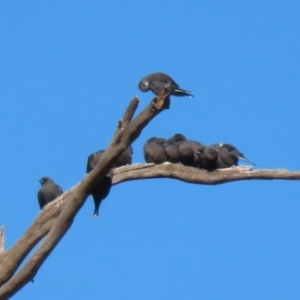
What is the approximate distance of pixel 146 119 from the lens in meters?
9.24

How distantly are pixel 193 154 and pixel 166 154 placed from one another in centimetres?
71

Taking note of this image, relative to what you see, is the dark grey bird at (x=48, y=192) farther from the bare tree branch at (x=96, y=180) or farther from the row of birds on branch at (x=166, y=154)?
the bare tree branch at (x=96, y=180)

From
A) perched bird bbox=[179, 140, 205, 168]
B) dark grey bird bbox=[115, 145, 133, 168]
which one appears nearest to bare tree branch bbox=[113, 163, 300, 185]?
perched bird bbox=[179, 140, 205, 168]

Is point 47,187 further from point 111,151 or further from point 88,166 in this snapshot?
point 111,151

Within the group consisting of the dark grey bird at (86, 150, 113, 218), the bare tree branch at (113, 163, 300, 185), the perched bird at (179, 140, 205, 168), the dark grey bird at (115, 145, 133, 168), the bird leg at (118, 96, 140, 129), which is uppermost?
the perched bird at (179, 140, 205, 168)

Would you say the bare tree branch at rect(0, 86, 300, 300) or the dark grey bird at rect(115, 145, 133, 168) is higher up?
the dark grey bird at rect(115, 145, 133, 168)

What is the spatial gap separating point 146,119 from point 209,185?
3065mm

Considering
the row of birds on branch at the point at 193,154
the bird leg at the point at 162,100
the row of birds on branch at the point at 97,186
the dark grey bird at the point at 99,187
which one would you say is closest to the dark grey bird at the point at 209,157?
the row of birds on branch at the point at 193,154

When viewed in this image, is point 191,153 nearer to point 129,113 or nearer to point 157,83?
point 157,83

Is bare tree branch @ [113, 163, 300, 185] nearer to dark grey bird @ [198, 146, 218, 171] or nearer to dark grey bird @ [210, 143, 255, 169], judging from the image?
dark grey bird @ [198, 146, 218, 171]

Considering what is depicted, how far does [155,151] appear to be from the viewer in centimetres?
1454

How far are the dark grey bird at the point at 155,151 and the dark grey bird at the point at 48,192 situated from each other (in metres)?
1.43

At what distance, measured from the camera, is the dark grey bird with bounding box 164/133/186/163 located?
13.8m

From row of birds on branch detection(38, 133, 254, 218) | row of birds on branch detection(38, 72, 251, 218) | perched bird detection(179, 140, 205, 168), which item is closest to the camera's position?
row of birds on branch detection(38, 72, 251, 218)
